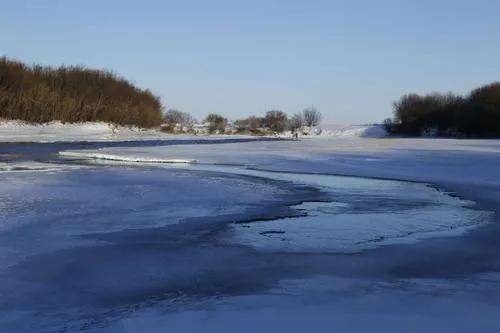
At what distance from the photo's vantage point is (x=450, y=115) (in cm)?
6062

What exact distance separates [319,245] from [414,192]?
495cm

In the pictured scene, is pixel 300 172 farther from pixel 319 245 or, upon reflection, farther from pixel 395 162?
pixel 319 245

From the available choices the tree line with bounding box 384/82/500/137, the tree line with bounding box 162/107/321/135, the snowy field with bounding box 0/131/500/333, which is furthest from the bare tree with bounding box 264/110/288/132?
the snowy field with bounding box 0/131/500/333

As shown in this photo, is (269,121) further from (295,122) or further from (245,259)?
(245,259)

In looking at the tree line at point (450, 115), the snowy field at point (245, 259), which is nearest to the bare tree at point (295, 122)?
the tree line at point (450, 115)

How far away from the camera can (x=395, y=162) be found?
16.1 meters

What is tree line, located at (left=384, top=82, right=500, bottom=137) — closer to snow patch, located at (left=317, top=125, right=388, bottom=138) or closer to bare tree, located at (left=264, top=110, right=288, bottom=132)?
snow patch, located at (left=317, top=125, right=388, bottom=138)

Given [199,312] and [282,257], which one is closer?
[199,312]

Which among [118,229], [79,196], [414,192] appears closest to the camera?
[118,229]

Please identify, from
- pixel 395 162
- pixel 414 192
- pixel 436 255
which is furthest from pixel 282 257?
pixel 395 162

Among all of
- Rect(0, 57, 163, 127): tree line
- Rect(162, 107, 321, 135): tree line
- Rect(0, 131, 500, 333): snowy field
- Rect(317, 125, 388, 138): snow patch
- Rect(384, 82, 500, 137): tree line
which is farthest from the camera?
Rect(162, 107, 321, 135): tree line

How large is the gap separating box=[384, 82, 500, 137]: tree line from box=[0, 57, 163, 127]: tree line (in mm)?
30290

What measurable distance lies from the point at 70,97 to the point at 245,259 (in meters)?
53.4

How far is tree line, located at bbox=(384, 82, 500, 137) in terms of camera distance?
5422 cm
